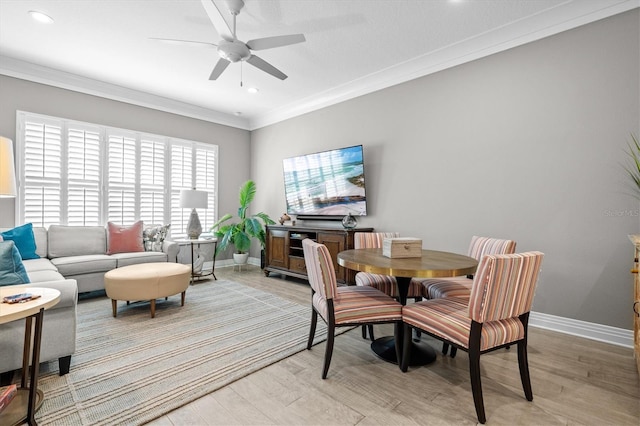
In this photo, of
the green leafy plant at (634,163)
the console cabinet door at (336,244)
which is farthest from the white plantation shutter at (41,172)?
the green leafy plant at (634,163)

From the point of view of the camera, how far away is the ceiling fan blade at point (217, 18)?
2.23 metres

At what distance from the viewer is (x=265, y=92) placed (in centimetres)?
492

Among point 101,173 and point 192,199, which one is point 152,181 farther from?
point 192,199

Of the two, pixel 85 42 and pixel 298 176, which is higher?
pixel 85 42

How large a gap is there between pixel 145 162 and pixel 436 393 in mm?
5292

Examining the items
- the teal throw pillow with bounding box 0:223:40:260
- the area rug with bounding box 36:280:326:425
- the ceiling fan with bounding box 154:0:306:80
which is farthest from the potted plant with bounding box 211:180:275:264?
the ceiling fan with bounding box 154:0:306:80

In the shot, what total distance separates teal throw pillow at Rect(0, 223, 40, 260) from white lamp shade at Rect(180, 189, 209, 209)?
177 centimetres

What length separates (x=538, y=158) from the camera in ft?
9.90

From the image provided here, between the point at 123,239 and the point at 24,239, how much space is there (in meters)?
1.04

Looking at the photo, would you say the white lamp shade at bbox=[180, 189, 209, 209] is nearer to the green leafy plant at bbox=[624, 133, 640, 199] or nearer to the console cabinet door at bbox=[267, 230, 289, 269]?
the console cabinet door at bbox=[267, 230, 289, 269]

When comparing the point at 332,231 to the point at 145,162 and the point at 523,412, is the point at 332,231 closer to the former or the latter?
the point at 523,412

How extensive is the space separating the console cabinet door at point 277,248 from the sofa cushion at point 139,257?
1.62 m

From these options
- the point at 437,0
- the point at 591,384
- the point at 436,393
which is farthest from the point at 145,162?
the point at 591,384

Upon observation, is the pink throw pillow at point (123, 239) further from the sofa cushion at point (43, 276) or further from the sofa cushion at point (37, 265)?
the sofa cushion at point (43, 276)
